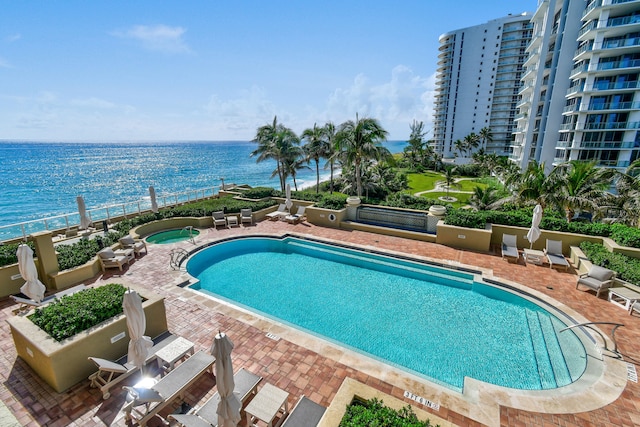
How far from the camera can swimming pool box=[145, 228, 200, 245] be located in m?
14.5

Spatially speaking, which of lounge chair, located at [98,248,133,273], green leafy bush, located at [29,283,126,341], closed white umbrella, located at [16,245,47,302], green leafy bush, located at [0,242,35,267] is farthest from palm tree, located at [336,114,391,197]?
green leafy bush, located at [0,242,35,267]

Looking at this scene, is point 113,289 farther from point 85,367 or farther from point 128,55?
point 128,55

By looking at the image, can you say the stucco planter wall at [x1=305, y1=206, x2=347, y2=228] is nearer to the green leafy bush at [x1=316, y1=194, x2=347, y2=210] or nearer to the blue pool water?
the green leafy bush at [x1=316, y1=194, x2=347, y2=210]

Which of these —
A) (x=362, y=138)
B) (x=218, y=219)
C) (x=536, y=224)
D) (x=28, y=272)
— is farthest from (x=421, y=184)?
(x=28, y=272)

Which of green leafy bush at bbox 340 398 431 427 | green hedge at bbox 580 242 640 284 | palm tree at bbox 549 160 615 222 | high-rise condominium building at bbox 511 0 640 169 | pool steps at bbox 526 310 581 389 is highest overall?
high-rise condominium building at bbox 511 0 640 169

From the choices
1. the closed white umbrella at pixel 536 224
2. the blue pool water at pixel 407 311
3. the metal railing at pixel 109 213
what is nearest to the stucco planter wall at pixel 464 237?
the closed white umbrella at pixel 536 224

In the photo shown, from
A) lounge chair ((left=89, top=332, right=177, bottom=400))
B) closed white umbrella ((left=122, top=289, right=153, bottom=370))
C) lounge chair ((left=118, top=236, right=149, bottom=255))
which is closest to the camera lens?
closed white umbrella ((left=122, top=289, right=153, bottom=370))

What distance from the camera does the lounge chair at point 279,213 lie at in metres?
17.4

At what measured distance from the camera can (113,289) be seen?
704 centimetres

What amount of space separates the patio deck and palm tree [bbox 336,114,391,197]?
10.6 metres

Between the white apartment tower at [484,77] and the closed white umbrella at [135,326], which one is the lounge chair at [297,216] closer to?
the closed white umbrella at [135,326]

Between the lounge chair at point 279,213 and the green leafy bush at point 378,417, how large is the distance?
13.5m

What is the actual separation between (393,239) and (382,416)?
10.9 m

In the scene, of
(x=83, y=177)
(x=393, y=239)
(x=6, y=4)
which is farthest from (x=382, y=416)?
(x=83, y=177)
